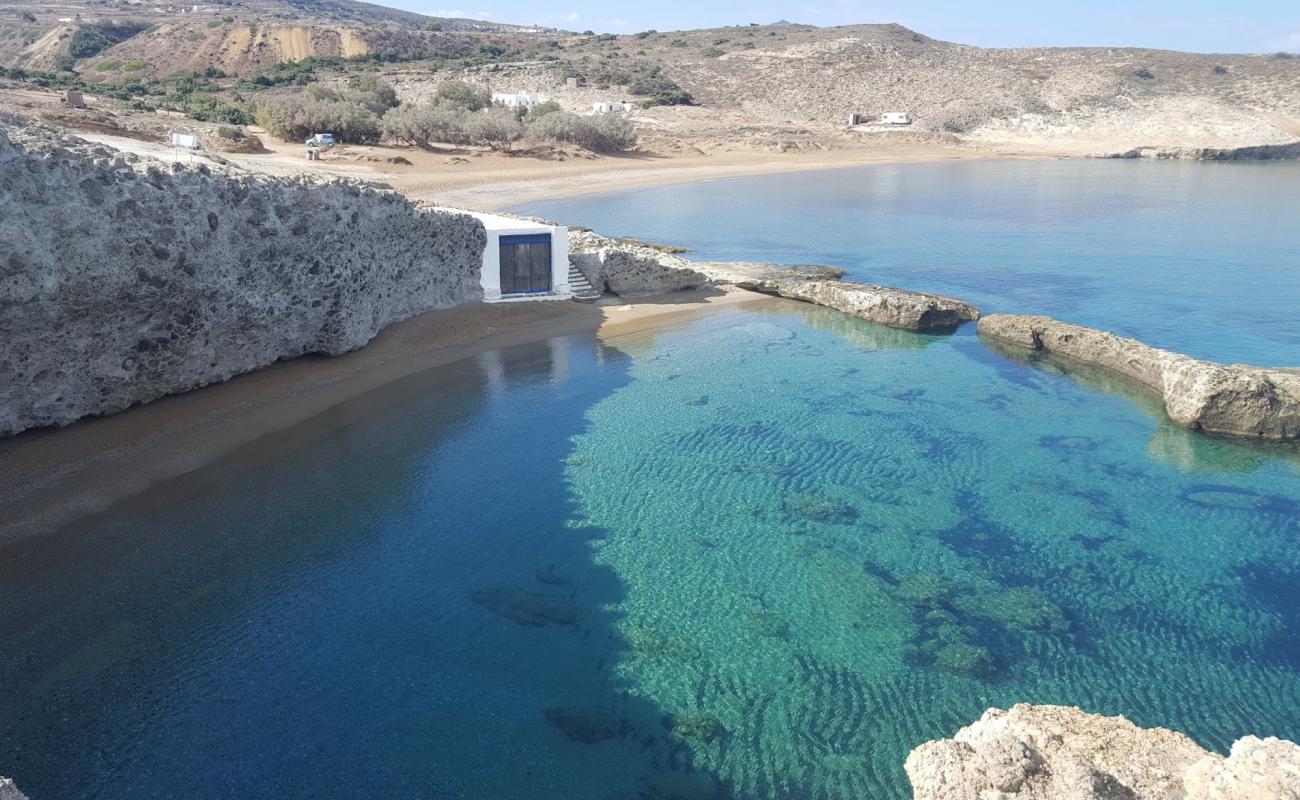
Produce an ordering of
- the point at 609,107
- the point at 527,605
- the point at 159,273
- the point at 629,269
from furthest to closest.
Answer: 1. the point at 609,107
2. the point at 629,269
3. the point at 159,273
4. the point at 527,605

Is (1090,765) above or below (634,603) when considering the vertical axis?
above

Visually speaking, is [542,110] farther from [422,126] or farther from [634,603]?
[634,603]

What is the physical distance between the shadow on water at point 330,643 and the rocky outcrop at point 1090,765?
9.28ft

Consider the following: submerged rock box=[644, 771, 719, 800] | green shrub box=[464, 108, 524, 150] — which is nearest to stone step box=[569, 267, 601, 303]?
submerged rock box=[644, 771, 719, 800]

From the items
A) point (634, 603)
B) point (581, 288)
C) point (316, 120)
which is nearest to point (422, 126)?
point (316, 120)

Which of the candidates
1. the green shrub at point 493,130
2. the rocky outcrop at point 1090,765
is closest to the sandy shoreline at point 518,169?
the green shrub at point 493,130

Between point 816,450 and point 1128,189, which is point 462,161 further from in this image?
point 1128,189

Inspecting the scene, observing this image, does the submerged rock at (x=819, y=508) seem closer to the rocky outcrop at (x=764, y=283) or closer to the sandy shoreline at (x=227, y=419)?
the sandy shoreline at (x=227, y=419)

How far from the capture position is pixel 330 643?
1121 cm

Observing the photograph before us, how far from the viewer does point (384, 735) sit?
31.8 ft

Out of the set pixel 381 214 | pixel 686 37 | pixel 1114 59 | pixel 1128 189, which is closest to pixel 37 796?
pixel 381 214

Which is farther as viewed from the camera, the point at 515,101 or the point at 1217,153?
the point at 1217,153

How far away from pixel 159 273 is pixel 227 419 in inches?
128

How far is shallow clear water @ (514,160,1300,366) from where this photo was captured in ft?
96.3
